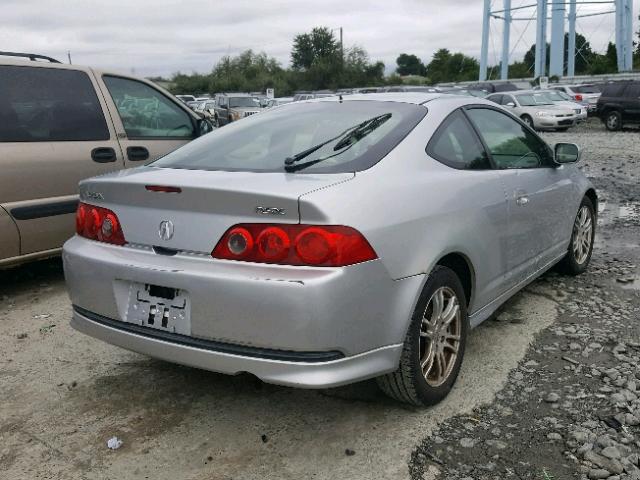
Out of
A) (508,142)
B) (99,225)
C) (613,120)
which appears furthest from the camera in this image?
(613,120)

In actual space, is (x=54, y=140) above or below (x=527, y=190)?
above

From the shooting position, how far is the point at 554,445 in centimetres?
272

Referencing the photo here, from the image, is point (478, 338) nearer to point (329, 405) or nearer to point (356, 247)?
point (329, 405)

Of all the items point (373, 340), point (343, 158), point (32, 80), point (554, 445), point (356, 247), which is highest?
point (32, 80)

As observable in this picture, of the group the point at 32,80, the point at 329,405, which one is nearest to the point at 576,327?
the point at 329,405

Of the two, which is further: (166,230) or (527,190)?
(527,190)

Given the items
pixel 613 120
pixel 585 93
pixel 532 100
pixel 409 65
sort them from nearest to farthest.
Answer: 1. pixel 613 120
2. pixel 532 100
3. pixel 585 93
4. pixel 409 65

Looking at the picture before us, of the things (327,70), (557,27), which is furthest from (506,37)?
(327,70)

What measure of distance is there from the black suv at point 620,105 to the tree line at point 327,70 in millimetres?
32361

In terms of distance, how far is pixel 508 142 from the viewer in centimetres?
404

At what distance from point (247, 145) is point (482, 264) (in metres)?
1.39

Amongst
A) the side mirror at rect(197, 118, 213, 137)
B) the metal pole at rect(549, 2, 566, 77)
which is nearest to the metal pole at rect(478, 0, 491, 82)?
the metal pole at rect(549, 2, 566, 77)

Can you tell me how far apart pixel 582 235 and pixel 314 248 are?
134 inches

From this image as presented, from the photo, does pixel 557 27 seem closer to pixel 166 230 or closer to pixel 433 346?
pixel 433 346
